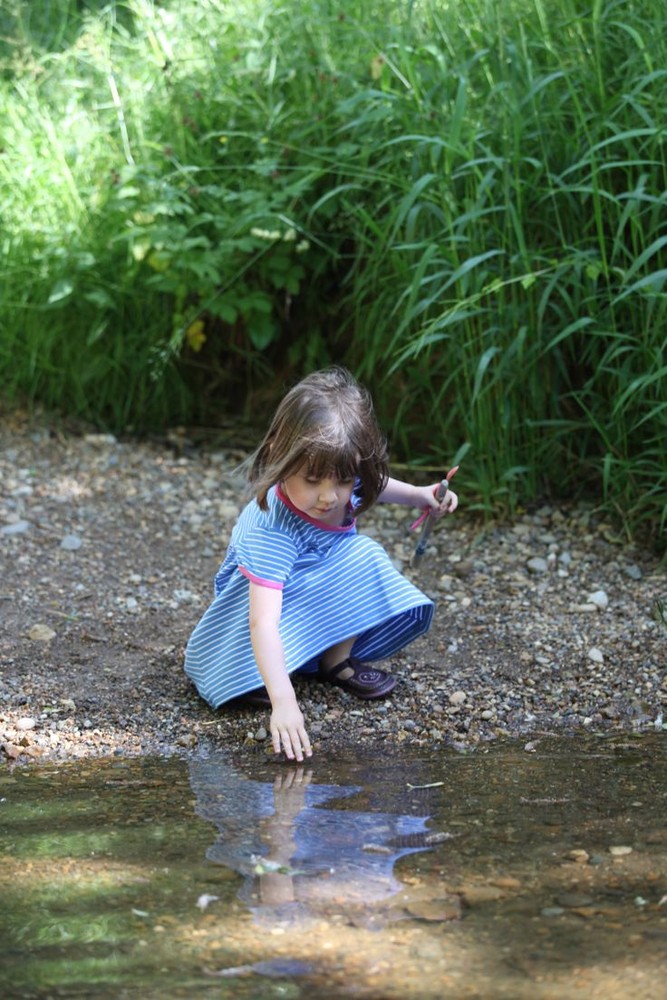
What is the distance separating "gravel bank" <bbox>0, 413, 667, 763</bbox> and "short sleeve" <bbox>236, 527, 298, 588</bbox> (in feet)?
1.18

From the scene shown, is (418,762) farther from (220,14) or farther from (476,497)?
(220,14)

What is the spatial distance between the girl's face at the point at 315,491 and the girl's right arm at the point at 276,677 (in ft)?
0.67

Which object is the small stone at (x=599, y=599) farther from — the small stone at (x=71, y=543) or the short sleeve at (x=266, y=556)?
the small stone at (x=71, y=543)

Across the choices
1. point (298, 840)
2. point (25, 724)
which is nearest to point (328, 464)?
point (298, 840)

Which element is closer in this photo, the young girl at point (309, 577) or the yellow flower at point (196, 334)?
the young girl at point (309, 577)

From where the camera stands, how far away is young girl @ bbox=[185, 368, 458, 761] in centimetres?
260

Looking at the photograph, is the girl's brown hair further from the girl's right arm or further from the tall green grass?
the tall green grass

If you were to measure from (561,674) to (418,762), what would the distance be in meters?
0.59

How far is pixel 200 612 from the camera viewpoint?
3510 mm

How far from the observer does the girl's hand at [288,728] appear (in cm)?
257

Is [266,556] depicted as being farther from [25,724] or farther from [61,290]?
[61,290]

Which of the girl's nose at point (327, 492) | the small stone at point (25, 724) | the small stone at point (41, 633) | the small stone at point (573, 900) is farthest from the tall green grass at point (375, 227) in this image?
the small stone at point (573, 900)

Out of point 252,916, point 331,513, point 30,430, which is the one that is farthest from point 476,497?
point 252,916

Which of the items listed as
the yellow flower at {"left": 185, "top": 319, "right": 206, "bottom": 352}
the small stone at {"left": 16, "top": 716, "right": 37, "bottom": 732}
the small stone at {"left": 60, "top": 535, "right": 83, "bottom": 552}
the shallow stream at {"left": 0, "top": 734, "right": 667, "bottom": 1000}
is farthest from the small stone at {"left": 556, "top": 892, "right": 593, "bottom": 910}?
the yellow flower at {"left": 185, "top": 319, "right": 206, "bottom": 352}
